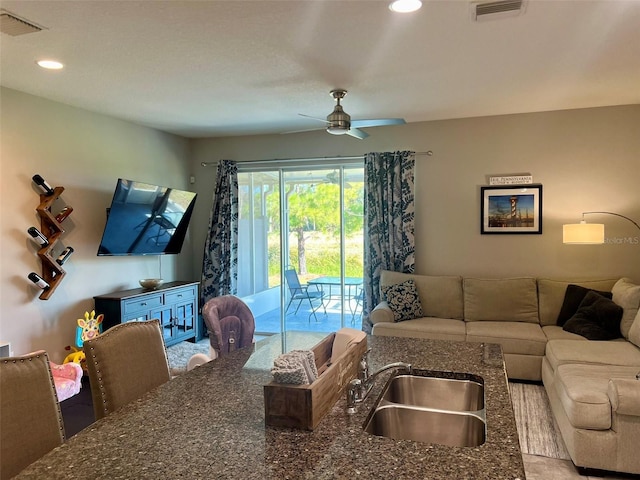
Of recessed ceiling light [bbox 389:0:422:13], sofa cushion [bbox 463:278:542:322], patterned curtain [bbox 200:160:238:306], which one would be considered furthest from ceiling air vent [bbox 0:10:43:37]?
sofa cushion [bbox 463:278:542:322]

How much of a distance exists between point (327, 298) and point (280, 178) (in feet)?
5.68

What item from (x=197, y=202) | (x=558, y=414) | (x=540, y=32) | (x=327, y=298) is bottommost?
(x=558, y=414)

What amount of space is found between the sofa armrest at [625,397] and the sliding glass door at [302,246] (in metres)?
3.37

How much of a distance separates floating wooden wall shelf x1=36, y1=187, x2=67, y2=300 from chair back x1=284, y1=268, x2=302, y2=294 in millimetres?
2755

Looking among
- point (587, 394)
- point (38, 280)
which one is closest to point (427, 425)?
point (587, 394)

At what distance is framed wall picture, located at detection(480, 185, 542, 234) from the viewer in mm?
4988

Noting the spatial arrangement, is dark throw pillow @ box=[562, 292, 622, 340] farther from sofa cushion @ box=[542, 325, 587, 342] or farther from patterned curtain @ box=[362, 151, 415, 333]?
patterned curtain @ box=[362, 151, 415, 333]

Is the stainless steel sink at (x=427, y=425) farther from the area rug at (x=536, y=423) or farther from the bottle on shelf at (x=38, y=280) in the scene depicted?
the bottle on shelf at (x=38, y=280)

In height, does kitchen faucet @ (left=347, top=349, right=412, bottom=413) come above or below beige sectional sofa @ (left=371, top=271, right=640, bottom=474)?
above

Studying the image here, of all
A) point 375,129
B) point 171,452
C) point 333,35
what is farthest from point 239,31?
point 375,129

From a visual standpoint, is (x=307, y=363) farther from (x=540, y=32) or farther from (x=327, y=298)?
(x=327, y=298)

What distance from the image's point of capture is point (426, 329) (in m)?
4.49

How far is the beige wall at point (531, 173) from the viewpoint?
186 inches

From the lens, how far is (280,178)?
6051mm
